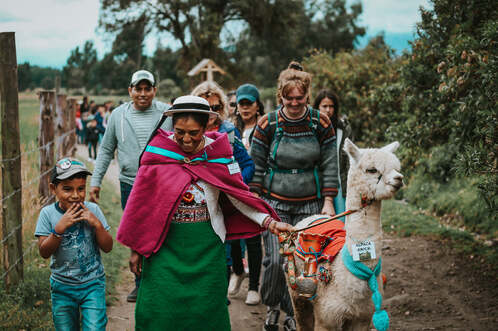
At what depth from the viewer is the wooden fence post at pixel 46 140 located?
22.8 ft

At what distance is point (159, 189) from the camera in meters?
3.10

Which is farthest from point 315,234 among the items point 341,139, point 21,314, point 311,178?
point 21,314

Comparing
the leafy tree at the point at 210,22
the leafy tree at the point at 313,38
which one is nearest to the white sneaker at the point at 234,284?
the leafy tree at the point at 210,22

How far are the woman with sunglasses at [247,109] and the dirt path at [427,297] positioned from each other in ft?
6.71

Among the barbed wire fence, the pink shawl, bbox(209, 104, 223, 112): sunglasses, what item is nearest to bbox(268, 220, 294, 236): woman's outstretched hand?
the pink shawl

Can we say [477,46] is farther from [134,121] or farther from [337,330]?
[134,121]

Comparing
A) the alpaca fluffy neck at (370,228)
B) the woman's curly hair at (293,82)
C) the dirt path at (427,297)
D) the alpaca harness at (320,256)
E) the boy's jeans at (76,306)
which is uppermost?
the woman's curly hair at (293,82)

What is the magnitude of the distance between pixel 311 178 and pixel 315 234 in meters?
0.72

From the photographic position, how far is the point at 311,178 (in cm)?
440

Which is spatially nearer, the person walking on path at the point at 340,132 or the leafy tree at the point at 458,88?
the leafy tree at the point at 458,88

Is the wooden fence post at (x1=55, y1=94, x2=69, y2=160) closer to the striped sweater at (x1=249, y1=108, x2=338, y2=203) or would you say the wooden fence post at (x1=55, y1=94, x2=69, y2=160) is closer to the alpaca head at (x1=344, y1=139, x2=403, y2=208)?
the striped sweater at (x1=249, y1=108, x2=338, y2=203)

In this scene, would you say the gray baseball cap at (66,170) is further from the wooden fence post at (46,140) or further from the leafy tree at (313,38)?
the leafy tree at (313,38)

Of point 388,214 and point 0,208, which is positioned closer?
point 0,208

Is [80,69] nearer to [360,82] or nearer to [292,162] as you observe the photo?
[360,82]
